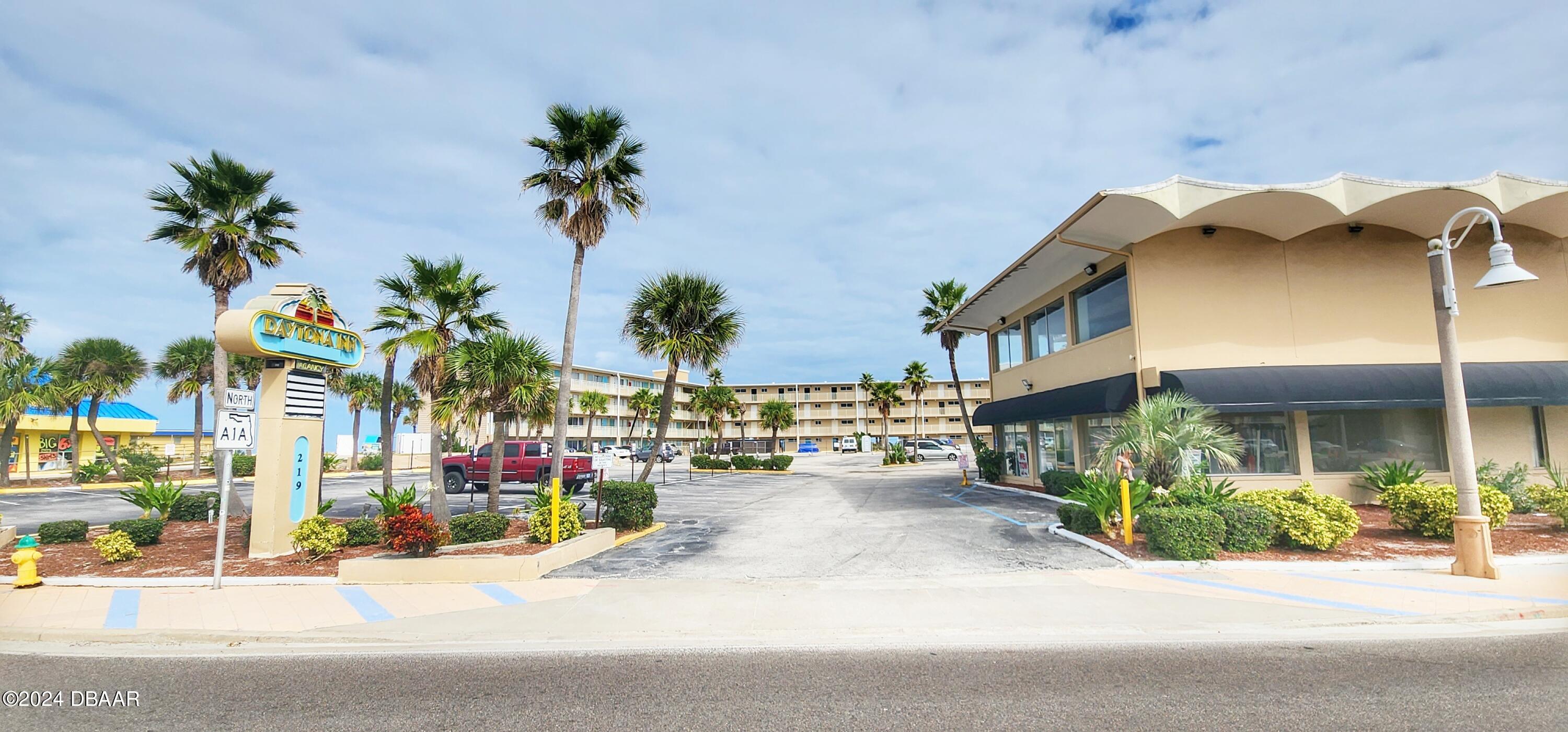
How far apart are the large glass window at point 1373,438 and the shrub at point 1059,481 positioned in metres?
5.30

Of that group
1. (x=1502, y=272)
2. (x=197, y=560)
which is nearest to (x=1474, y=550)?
(x=1502, y=272)

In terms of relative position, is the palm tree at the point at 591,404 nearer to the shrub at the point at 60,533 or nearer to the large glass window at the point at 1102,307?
the shrub at the point at 60,533

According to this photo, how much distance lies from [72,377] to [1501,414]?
2122 inches

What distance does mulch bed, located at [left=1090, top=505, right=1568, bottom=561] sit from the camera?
1017 centimetres

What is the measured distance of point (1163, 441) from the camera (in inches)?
489

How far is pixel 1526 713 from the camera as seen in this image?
458 centimetres

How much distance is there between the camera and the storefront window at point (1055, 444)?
66.7ft

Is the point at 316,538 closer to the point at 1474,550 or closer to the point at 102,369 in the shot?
the point at 1474,550

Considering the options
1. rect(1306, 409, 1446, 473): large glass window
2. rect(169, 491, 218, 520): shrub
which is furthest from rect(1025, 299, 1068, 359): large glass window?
rect(169, 491, 218, 520): shrub

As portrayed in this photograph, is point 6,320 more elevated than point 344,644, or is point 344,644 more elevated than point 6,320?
point 6,320

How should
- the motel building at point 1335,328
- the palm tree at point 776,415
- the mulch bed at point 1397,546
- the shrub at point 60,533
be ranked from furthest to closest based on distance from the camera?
the palm tree at point 776,415, the motel building at point 1335,328, the shrub at point 60,533, the mulch bed at point 1397,546

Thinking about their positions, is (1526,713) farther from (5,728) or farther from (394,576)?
(394,576)

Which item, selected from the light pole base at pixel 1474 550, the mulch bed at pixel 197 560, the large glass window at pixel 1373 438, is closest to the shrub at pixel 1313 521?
the light pole base at pixel 1474 550

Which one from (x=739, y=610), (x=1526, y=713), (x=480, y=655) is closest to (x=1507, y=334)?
(x=1526, y=713)
